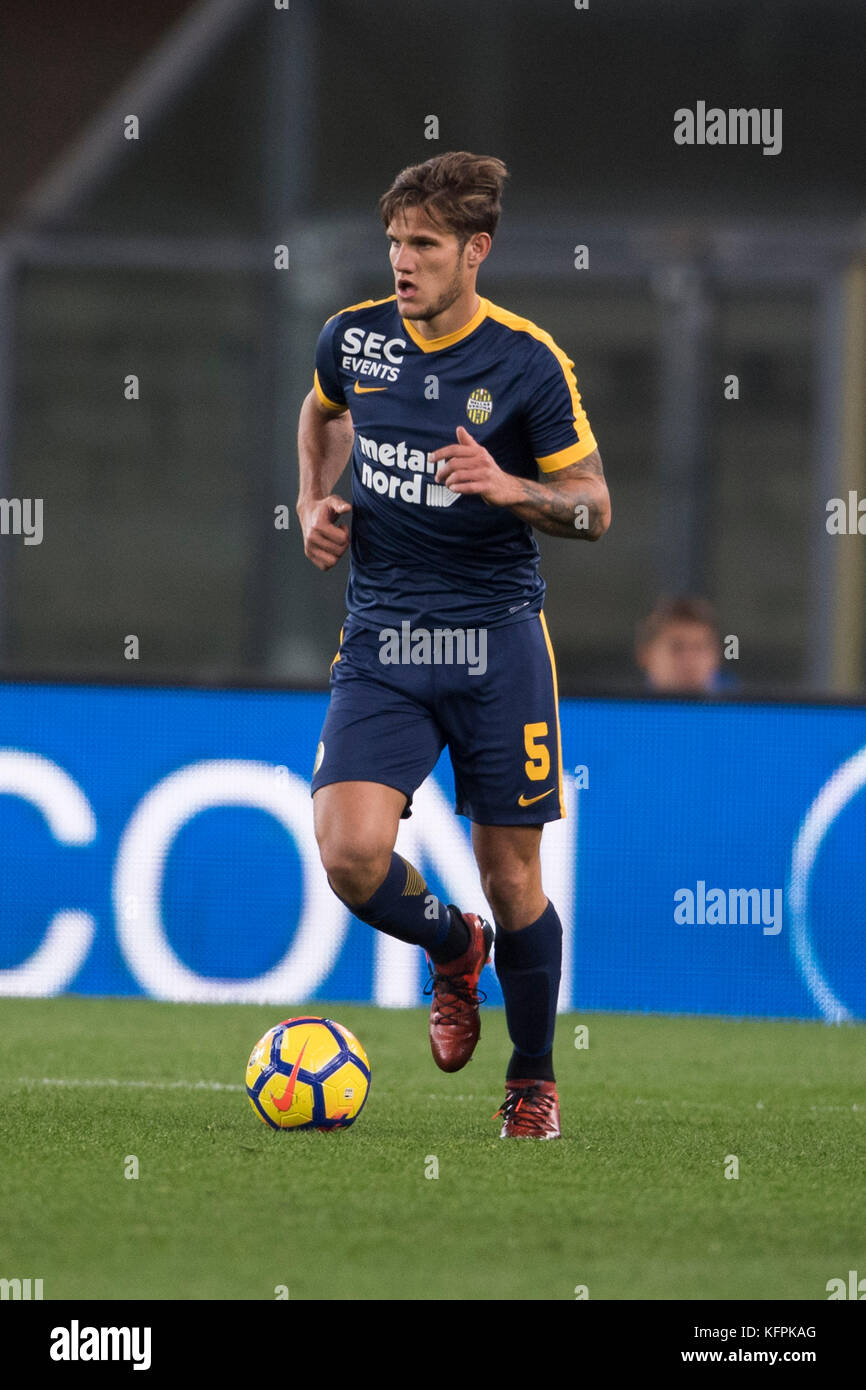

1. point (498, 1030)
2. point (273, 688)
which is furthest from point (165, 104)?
point (498, 1030)

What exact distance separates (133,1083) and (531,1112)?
131 cm

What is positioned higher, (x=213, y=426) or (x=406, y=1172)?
(x=213, y=426)

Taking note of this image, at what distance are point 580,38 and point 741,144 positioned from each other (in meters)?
1.73

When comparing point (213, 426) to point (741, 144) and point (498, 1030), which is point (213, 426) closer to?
point (741, 144)

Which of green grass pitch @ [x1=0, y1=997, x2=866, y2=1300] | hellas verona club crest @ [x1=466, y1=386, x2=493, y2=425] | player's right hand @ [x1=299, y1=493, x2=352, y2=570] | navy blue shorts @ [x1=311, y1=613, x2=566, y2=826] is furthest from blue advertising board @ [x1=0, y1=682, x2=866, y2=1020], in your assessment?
hellas verona club crest @ [x1=466, y1=386, x2=493, y2=425]

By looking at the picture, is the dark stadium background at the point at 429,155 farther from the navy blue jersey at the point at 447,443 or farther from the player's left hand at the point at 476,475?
the player's left hand at the point at 476,475

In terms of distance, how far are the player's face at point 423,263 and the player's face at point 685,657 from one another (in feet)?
12.2

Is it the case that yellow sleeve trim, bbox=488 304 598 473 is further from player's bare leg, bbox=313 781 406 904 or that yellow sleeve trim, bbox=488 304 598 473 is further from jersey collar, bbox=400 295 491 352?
player's bare leg, bbox=313 781 406 904

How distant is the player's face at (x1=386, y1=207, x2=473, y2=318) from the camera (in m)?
4.65

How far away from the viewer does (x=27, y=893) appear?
7.49 meters

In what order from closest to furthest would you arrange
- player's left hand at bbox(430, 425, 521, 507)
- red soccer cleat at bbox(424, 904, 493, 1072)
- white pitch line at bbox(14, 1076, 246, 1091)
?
1. player's left hand at bbox(430, 425, 521, 507)
2. red soccer cleat at bbox(424, 904, 493, 1072)
3. white pitch line at bbox(14, 1076, 246, 1091)

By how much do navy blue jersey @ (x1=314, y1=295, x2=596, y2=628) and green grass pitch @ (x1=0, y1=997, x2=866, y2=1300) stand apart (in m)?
1.18

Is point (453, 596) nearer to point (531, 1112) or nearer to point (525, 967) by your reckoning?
point (525, 967)
